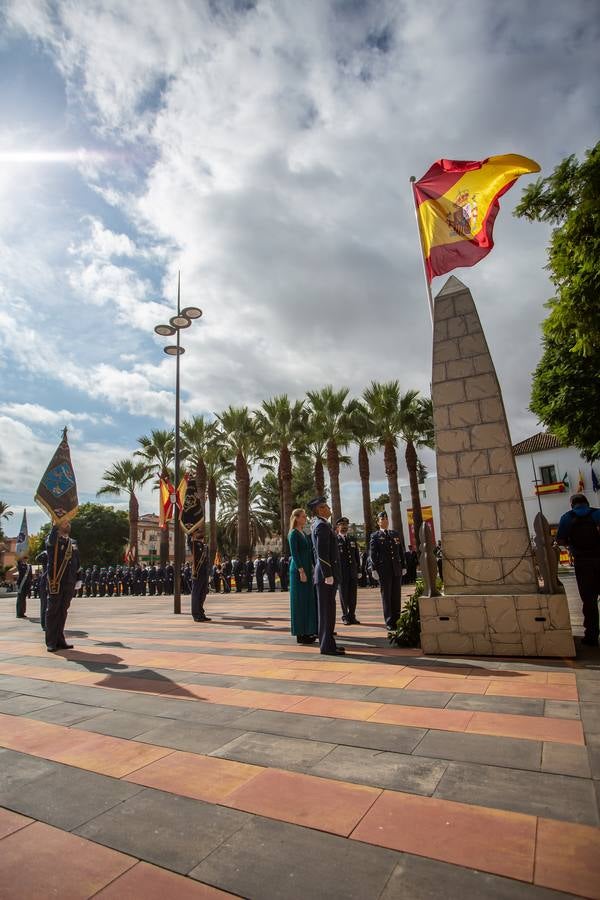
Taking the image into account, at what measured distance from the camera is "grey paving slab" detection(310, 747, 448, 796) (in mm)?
2574

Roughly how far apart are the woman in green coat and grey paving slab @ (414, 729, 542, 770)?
401cm

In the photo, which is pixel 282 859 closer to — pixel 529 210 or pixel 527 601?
pixel 527 601

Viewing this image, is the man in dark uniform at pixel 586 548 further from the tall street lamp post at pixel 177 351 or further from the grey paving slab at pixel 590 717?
the tall street lamp post at pixel 177 351

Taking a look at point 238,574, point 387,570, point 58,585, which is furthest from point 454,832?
point 238,574

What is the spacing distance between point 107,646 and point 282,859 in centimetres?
689

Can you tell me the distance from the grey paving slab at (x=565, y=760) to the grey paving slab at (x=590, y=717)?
13.9 inches

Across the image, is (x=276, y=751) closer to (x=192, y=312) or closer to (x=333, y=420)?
(x=192, y=312)

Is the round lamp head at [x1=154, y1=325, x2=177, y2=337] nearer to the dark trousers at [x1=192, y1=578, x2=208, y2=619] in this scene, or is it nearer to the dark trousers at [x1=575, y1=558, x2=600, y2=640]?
the dark trousers at [x1=192, y1=578, x2=208, y2=619]

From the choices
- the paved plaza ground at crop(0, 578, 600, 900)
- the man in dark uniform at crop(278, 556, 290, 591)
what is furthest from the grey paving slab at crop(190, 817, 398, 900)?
the man in dark uniform at crop(278, 556, 290, 591)

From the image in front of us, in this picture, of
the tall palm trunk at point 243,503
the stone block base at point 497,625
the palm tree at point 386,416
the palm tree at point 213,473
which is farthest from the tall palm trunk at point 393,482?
the stone block base at point 497,625

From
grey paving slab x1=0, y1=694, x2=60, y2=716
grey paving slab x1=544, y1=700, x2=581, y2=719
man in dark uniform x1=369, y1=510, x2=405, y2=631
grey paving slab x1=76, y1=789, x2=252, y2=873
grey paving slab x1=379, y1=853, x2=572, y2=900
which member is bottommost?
grey paving slab x1=379, y1=853, x2=572, y2=900

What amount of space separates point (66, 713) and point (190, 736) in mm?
1469

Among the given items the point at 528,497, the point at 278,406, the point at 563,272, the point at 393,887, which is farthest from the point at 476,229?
the point at 528,497

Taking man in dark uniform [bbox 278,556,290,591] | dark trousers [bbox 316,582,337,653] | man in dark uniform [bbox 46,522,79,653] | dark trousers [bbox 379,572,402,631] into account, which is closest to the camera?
dark trousers [bbox 316,582,337,653]
